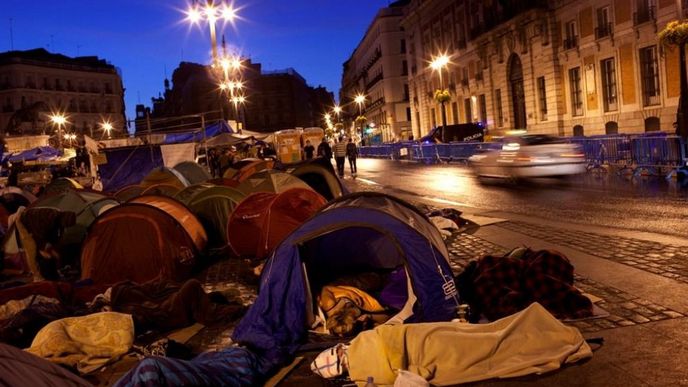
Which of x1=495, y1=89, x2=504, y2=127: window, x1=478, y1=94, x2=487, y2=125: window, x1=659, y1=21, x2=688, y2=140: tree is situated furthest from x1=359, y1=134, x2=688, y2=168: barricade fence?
x1=478, y1=94, x2=487, y2=125: window

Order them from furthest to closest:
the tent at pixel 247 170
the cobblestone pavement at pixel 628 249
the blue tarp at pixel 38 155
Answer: the blue tarp at pixel 38 155, the tent at pixel 247 170, the cobblestone pavement at pixel 628 249

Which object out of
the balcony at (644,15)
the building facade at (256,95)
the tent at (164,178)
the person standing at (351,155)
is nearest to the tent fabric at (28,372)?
the tent at (164,178)

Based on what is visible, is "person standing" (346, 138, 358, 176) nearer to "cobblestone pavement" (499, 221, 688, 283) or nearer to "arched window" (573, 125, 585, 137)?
"arched window" (573, 125, 585, 137)

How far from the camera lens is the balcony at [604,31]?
3447cm

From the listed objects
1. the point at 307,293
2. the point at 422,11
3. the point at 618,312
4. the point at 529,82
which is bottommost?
the point at 618,312

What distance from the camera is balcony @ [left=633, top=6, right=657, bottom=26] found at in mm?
31102

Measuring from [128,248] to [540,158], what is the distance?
44.5 ft

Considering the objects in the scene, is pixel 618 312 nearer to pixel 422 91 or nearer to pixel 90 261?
pixel 90 261

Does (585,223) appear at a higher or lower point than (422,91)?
lower

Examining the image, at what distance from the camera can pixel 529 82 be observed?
43.1m

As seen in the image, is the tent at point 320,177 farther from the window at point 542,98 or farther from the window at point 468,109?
the window at point 468,109

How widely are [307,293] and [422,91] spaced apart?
6178 centimetres

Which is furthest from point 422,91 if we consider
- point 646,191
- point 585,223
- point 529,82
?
point 585,223

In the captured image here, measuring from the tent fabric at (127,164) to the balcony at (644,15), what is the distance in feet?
77.4
